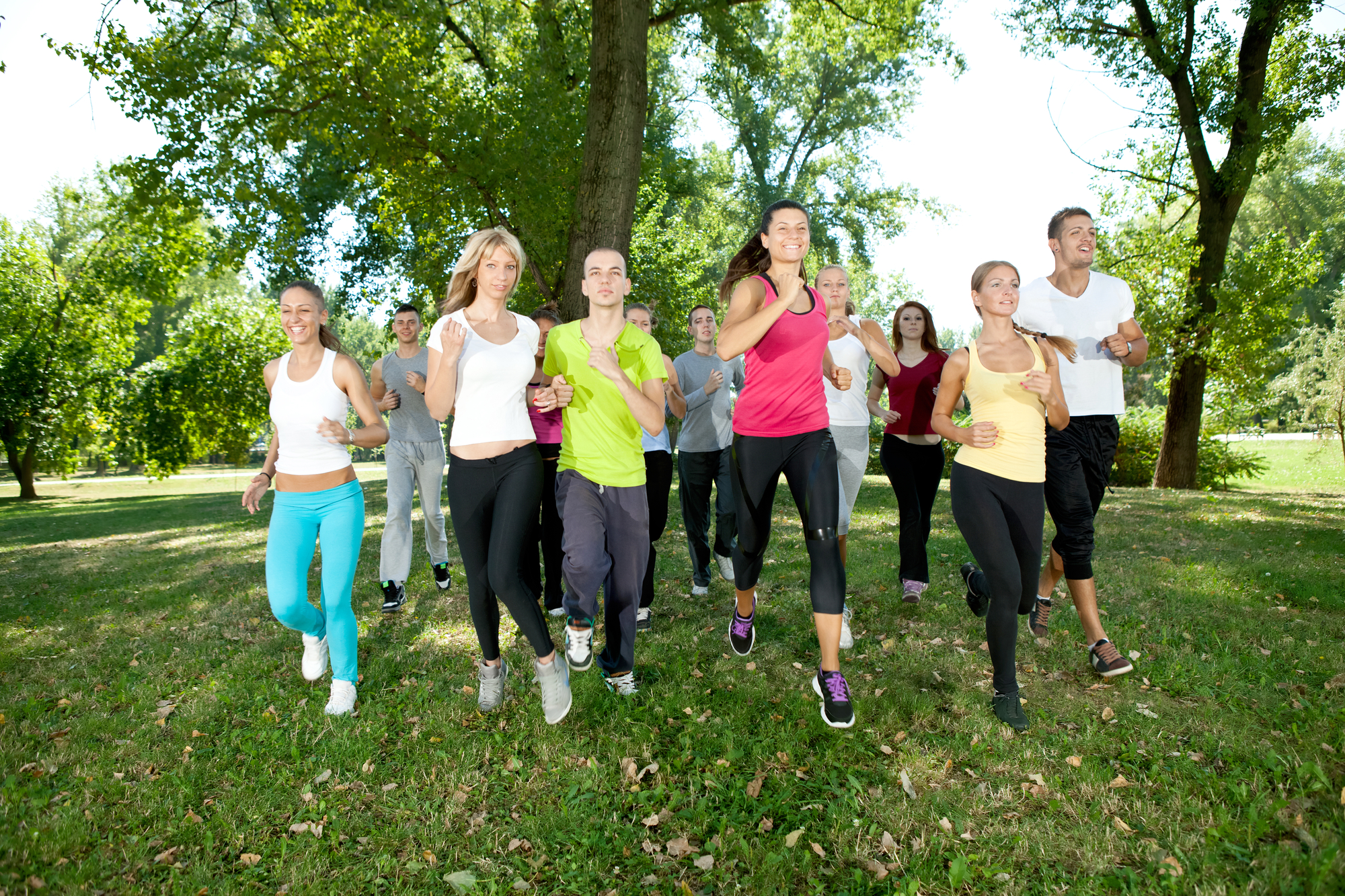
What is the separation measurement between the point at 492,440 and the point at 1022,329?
128 inches

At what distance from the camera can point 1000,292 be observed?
4.15m

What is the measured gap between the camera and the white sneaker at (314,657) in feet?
15.7

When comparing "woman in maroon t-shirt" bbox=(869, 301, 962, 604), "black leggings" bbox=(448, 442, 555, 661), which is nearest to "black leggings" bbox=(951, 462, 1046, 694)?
"woman in maroon t-shirt" bbox=(869, 301, 962, 604)

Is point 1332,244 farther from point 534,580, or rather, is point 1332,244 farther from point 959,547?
Result: point 534,580

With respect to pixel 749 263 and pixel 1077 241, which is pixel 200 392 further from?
pixel 1077 241

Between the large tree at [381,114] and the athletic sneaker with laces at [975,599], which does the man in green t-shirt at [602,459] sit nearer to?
the athletic sneaker with laces at [975,599]

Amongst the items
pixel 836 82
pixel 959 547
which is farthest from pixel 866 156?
pixel 959 547

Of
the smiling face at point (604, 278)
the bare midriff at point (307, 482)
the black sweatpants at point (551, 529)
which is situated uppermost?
the smiling face at point (604, 278)

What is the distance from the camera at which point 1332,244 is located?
4009 cm

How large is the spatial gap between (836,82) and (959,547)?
26.2 metres

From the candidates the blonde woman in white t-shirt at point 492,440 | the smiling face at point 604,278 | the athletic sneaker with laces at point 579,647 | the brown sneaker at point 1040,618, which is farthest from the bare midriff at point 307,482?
the brown sneaker at point 1040,618

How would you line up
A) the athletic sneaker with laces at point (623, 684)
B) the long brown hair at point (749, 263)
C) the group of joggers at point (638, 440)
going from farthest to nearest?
the athletic sneaker with laces at point (623, 684) < the long brown hair at point (749, 263) < the group of joggers at point (638, 440)

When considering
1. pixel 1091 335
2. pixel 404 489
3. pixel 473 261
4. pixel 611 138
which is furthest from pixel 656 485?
pixel 611 138

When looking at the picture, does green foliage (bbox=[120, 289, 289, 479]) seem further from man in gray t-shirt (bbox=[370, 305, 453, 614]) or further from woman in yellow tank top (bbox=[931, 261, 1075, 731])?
woman in yellow tank top (bbox=[931, 261, 1075, 731])
